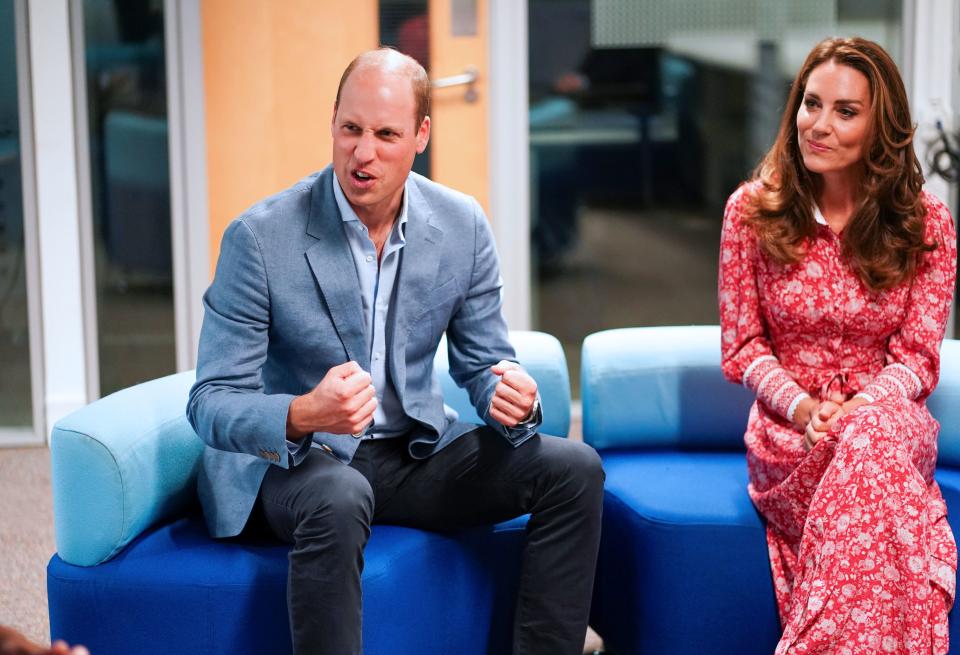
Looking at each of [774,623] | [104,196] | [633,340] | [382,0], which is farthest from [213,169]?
[774,623]

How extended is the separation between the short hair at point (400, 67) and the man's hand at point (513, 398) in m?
0.47

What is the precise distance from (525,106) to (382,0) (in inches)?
23.9

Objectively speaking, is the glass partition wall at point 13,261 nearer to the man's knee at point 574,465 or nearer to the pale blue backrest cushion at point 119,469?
the pale blue backrest cushion at point 119,469

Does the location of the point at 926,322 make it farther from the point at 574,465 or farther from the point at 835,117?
the point at 574,465

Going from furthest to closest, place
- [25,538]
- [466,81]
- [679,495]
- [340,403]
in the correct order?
1. [466,81]
2. [25,538]
3. [679,495]
4. [340,403]

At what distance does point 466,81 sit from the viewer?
14.4ft

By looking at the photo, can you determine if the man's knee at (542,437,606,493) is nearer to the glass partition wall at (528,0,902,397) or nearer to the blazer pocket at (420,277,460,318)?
the blazer pocket at (420,277,460,318)

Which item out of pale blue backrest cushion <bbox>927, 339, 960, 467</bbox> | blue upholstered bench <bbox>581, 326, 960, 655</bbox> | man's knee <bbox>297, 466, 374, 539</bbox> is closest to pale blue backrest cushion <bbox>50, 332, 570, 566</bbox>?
man's knee <bbox>297, 466, 374, 539</bbox>

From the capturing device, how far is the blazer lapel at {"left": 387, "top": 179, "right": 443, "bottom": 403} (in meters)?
2.22

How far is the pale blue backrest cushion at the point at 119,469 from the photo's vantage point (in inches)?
81.0

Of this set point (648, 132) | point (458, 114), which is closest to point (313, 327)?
point (458, 114)

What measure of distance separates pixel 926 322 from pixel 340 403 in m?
1.15

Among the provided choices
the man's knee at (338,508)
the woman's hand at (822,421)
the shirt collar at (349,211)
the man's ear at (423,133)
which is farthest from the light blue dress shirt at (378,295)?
the woman's hand at (822,421)

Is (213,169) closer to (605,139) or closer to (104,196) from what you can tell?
(104,196)
